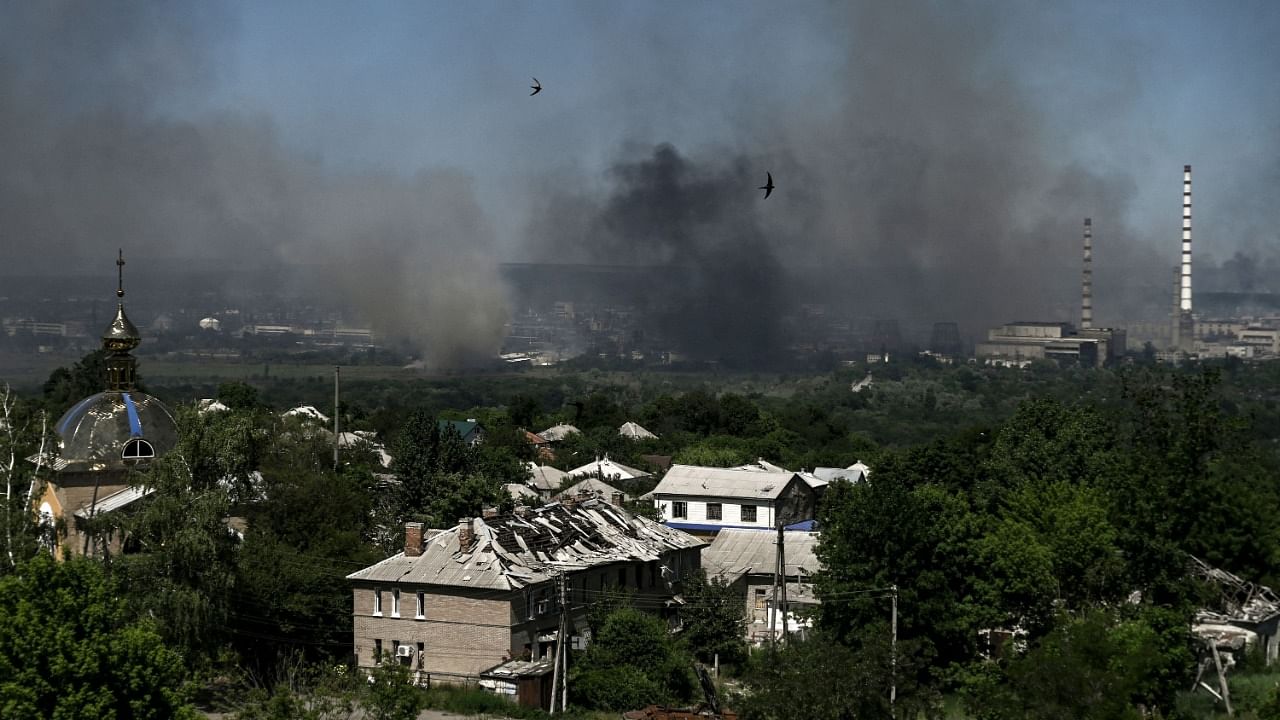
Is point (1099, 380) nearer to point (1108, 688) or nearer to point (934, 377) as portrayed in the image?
point (934, 377)

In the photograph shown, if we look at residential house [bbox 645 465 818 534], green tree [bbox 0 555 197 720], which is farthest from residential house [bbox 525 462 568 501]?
green tree [bbox 0 555 197 720]

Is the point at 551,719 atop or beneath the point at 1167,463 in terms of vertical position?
beneath

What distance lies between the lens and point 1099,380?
17875 centimetres

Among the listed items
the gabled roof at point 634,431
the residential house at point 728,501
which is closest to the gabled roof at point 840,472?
the residential house at point 728,501

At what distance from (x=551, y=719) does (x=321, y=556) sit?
359 inches

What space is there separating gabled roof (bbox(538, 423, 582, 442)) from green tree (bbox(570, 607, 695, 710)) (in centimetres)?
6193

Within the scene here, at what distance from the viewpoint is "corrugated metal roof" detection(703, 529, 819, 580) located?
45000mm

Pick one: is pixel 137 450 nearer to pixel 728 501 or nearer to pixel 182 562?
pixel 182 562

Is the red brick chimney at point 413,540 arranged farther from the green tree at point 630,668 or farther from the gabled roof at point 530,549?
the green tree at point 630,668

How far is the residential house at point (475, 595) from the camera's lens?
34.7m

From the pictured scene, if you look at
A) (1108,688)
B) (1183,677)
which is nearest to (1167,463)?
(1183,677)

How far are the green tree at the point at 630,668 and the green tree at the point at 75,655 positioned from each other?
39.1ft

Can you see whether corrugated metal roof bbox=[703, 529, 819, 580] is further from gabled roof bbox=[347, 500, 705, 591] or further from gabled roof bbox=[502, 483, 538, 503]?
gabled roof bbox=[502, 483, 538, 503]

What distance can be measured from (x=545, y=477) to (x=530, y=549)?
119 ft
